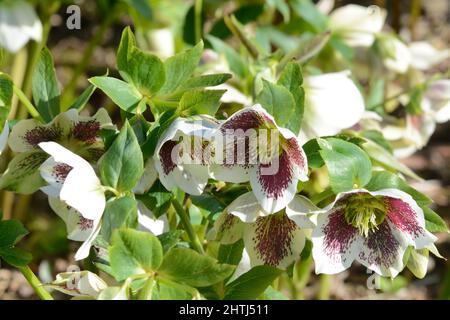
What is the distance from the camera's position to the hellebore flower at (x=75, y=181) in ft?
2.49

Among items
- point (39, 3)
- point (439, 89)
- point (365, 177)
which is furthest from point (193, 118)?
point (39, 3)

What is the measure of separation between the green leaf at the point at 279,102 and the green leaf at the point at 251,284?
14 cm

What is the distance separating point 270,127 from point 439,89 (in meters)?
0.50

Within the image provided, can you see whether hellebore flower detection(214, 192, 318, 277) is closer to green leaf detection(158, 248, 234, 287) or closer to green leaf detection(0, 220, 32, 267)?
green leaf detection(158, 248, 234, 287)

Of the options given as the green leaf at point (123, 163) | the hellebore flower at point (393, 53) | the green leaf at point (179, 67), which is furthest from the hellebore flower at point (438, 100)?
the green leaf at point (123, 163)

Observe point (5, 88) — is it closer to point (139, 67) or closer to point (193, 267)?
point (139, 67)

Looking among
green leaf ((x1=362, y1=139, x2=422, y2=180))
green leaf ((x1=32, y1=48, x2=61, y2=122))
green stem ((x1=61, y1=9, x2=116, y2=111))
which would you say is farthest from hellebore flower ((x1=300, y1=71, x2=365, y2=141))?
green stem ((x1=61, y1=9, x2=116, y2=111))

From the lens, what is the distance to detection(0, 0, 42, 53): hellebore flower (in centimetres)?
133

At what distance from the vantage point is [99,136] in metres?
0.88

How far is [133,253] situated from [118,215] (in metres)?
0.04

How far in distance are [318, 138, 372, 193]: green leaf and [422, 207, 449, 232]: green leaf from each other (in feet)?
0.27

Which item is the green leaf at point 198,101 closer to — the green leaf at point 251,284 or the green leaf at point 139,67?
the green leaf at point 139,67

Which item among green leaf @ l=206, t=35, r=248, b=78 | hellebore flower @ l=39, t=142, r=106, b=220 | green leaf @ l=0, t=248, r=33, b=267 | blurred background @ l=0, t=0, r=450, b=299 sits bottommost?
blurred background @ l=0, t=0, r=450, b=299

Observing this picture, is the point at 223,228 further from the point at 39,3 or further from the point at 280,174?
the point at 39,3
